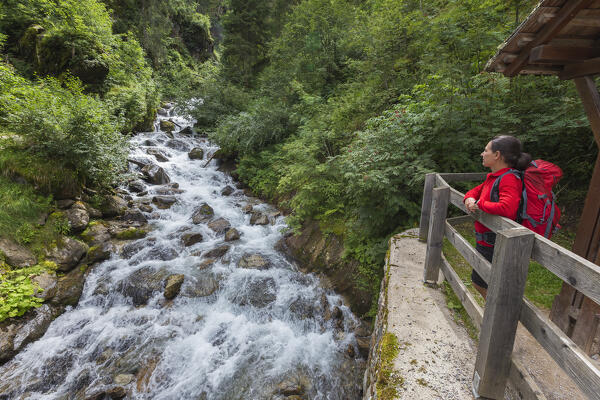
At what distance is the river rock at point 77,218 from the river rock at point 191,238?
2.59 metres

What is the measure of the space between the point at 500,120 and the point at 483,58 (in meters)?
1.85

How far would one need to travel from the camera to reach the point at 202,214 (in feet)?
31.3

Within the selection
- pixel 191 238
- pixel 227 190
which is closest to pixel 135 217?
pixel 191 238

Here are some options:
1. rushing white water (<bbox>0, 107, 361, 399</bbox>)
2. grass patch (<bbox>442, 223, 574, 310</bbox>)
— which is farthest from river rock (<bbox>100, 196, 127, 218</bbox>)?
grass patch (<bbox>442, 223, 574, 310</bbox>)

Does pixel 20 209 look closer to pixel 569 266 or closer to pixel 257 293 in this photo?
pixel 257 293

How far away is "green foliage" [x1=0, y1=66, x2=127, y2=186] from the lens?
693 centimetres

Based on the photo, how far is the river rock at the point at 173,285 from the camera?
5.94 metres

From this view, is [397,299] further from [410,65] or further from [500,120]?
[410,65]

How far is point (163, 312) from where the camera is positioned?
5625 mm

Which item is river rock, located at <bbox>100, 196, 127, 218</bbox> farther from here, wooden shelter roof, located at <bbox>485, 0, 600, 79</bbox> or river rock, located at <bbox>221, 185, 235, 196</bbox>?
wooden shelter roof, located at <bbox>485, 0, 600, 79</bbox>

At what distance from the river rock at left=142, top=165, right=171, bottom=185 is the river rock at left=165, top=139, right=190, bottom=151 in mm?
3440

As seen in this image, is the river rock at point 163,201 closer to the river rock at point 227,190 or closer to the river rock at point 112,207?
the river rock at point 112,207

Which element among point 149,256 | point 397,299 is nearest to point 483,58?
point 397,299

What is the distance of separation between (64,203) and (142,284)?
3.73 m
